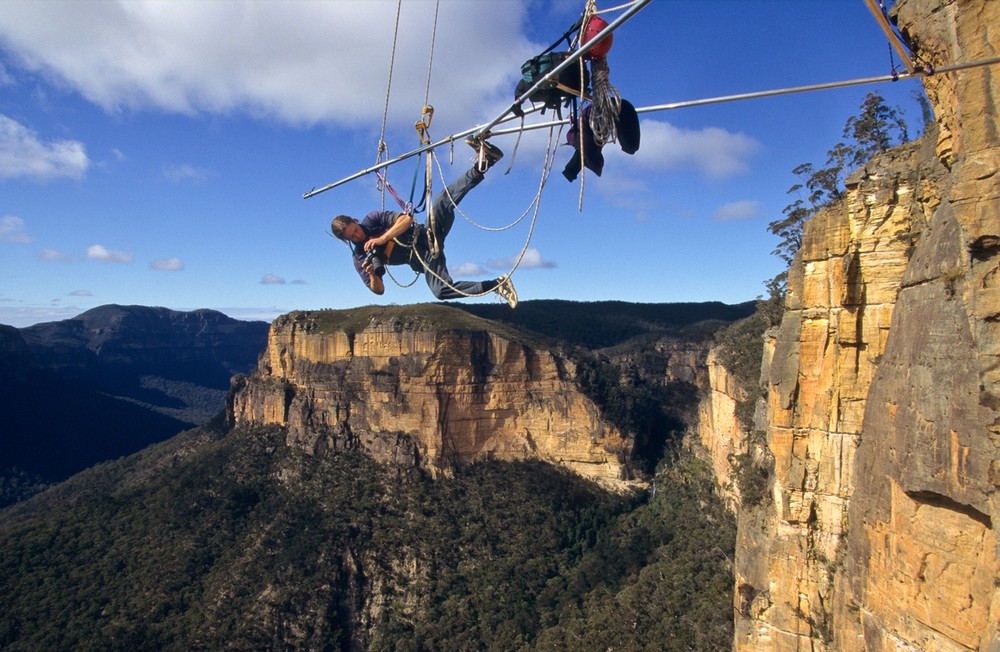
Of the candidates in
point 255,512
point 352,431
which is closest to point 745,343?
point 352,431

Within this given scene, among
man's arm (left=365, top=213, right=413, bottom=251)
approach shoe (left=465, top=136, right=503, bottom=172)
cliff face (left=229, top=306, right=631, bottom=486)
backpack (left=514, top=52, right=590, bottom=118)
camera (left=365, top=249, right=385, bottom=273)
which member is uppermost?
backpack (left=514, top=52, right=590, bottom=118)

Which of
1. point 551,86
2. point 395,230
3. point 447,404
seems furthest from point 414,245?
point 447,404

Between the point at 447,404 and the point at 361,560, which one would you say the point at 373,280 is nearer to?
the point at 361,560

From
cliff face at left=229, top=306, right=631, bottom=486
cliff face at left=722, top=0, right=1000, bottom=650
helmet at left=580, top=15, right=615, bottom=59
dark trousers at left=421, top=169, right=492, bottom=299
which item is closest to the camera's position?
helmet at left=580, top=15, right=615, bottom=59

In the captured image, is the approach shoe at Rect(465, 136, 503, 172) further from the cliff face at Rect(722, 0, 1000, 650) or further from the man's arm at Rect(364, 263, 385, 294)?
the cliff face at Rect(722, 0, 1000, 650)

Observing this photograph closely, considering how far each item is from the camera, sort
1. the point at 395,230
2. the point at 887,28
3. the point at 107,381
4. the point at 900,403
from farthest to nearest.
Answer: the point at 107,381 → the point at 900,403 → the point at 395,230 → the point at 887,28

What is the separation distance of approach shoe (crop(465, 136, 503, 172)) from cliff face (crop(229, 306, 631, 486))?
1482 inches

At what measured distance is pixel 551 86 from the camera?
757cm

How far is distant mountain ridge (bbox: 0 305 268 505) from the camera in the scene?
308 feet

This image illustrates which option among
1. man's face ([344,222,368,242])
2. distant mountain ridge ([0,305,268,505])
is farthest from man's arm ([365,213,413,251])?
distant mountain ridge ([0,305,268,505])

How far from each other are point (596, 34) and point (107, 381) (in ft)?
500

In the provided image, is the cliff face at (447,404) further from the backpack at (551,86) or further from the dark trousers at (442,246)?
the backpack at (551,86)

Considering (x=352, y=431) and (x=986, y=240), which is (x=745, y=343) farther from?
(x=352, y=431)

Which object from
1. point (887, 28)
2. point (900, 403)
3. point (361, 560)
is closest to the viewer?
point (887, 28)
